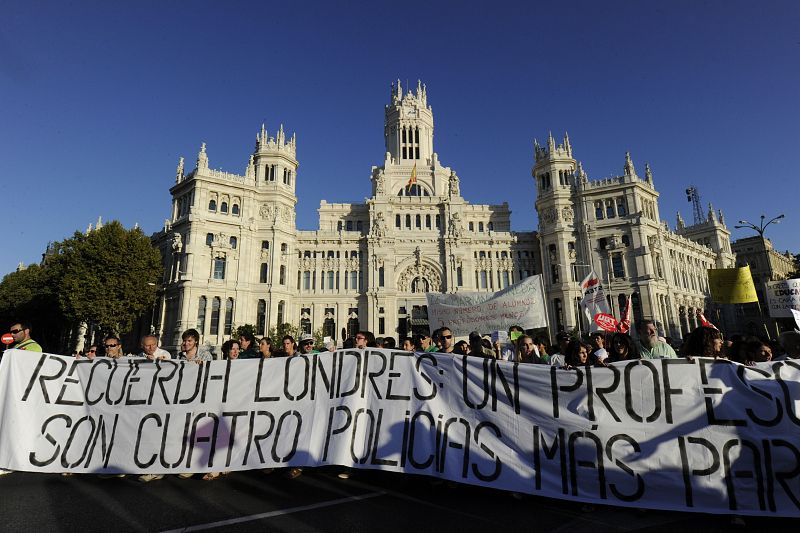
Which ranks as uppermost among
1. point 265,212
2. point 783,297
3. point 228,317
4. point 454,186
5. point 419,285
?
point 454,186

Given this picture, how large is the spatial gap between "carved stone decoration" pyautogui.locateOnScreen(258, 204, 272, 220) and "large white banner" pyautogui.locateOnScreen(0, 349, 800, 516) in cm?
4536

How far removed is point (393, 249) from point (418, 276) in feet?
16.3

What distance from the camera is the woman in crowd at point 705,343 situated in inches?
246

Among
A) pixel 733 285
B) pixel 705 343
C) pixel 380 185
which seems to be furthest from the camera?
pixel 380 185

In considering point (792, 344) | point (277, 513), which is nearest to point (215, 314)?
point (277, 513)

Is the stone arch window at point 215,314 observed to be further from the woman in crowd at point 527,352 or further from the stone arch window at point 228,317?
the woman in crowd at point 527,352

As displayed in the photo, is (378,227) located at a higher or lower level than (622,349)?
higher

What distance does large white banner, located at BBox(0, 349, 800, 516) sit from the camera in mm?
5316

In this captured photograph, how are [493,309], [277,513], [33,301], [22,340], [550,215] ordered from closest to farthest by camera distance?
[277,513] → [22,340] → [493,309] → [33,301] → [550,215]

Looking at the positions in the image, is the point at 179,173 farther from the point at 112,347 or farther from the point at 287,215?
the point at 112,347

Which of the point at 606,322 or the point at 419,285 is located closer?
the point at 606,322

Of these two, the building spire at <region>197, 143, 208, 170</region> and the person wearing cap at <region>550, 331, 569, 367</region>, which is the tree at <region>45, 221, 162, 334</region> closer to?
the building spire at <region>197, 143, 208, 170</region>

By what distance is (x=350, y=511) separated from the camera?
5.55 metres

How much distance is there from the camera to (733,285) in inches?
592
